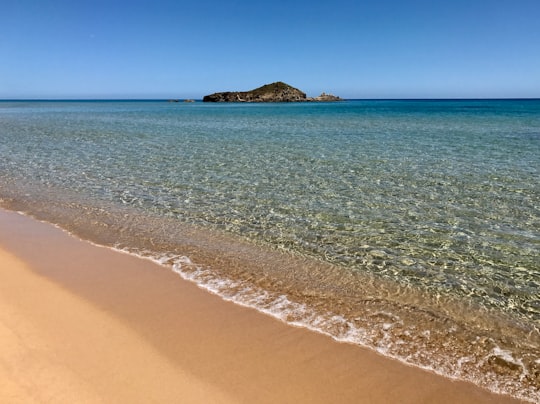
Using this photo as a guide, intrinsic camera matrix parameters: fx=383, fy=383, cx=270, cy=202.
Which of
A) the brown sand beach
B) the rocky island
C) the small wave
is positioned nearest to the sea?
the small wave

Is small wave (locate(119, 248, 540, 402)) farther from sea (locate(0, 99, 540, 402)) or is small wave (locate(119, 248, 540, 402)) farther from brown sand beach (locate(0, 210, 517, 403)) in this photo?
brown sand beach (locate(0, 210, 517, 403))

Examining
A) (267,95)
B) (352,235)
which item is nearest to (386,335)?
(352,235)

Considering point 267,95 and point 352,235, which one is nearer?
point 352,235

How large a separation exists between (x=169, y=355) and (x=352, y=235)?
513 centimetres

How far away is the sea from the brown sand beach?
38 cm

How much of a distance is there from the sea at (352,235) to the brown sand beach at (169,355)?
0.38 metres

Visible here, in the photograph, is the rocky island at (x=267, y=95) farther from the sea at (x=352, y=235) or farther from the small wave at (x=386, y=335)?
the small wave at (x=386, y=335)

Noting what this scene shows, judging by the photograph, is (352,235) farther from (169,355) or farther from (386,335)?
(169,355)

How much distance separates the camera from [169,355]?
4.44m

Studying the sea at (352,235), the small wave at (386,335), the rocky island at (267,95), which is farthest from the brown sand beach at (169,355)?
the rocky island at (267,95)

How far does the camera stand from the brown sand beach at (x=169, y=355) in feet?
12.7

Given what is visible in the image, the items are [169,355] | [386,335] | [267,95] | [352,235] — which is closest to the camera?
[169,355]

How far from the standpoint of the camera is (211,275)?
6.74 metres

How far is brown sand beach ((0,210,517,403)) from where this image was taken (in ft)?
12.7
